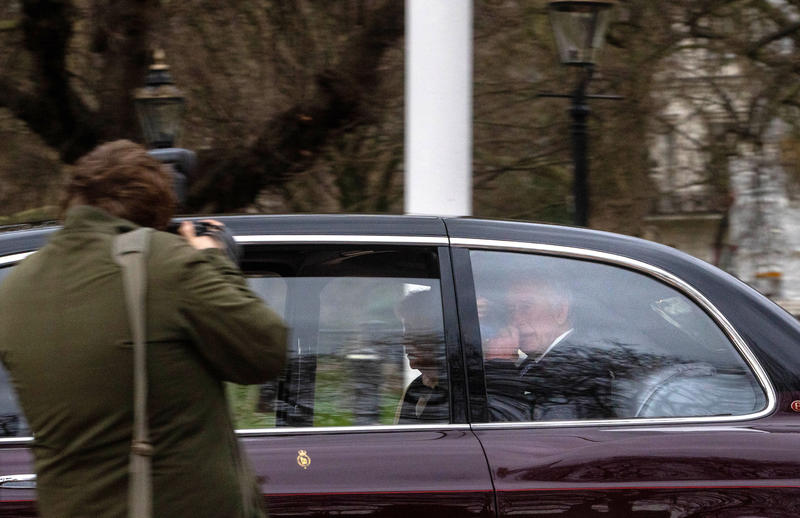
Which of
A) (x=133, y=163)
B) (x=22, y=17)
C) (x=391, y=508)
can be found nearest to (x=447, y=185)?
(x=391, y=508)

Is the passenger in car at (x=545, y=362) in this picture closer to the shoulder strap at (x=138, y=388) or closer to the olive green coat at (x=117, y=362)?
the olive green coat at (x=117, y=362)

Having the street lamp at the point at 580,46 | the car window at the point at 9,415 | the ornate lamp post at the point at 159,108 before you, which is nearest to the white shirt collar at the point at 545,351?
the car window at the point at 9,415

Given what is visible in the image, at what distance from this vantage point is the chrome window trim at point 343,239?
9.17 feet

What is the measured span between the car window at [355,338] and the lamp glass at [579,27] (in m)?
4.72

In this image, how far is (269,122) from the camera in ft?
34.7

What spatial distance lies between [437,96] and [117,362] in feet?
13.2

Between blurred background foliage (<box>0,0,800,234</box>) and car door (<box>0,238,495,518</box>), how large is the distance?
24.2ft

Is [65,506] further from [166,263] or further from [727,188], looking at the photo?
[727,188]

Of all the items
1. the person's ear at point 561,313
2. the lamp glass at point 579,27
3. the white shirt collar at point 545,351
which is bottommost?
the white shirt collar at point 545,351

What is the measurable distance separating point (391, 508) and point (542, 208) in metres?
8.93

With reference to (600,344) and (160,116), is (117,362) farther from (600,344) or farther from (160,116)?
(160,116)

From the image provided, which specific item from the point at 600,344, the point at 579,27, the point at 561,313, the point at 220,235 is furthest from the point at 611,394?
the point at 579,27

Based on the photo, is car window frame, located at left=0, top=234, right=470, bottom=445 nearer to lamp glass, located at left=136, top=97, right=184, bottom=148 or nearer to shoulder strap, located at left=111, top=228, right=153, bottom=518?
A: shoulder strap, located at left=111, top=228, right=153, bottom=518

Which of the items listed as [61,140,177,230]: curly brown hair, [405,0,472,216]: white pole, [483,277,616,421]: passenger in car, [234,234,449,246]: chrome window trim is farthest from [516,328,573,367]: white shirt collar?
[405,0,472,216]: white pole
